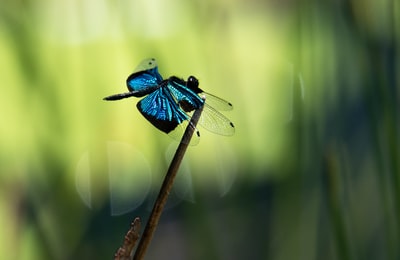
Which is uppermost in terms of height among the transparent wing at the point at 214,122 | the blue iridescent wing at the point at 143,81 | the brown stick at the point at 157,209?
the blue iridescent wing at the point at 143,81

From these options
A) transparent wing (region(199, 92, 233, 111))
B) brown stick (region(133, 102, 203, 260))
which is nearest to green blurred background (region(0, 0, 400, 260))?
transparent wing (region(199, 92, 233, 111))

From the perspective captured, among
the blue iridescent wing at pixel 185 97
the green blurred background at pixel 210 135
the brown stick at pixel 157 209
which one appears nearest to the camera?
the brown stick at pixel 157 209

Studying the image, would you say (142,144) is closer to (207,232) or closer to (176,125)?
(207,232)

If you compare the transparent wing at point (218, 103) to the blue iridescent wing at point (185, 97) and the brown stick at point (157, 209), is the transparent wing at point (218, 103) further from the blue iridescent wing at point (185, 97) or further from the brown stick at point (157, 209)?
the brown stick at point (157, 209)

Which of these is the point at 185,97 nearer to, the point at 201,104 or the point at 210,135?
the point at 201,104

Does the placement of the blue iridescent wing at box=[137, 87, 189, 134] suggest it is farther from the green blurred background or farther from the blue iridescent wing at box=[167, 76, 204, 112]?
the green blurred background

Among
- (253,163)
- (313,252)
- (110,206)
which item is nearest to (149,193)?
(110,206)

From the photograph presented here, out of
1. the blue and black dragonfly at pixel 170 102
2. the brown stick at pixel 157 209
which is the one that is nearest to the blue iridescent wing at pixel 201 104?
the blue and black dragonfly at pixel 170 102
